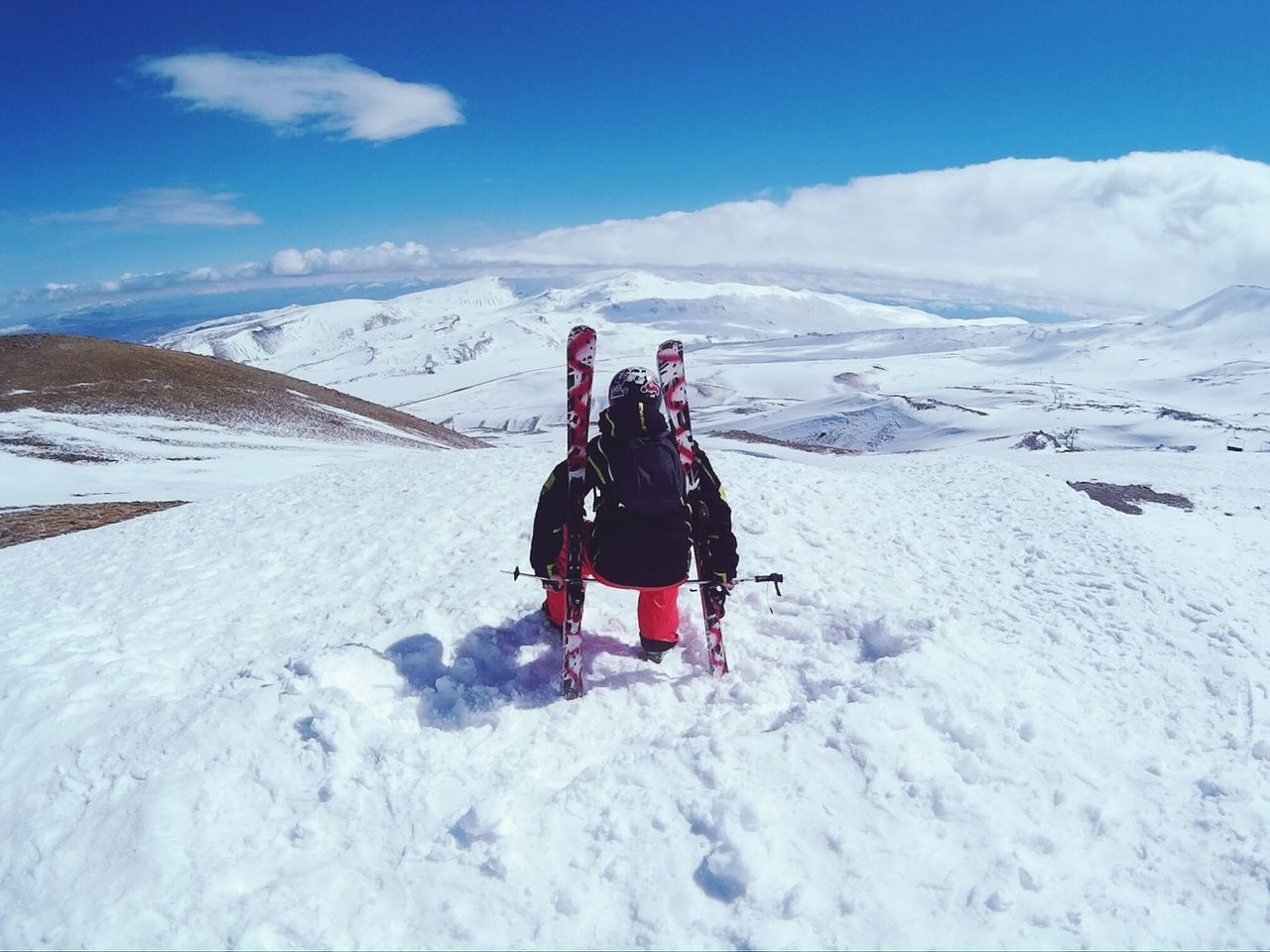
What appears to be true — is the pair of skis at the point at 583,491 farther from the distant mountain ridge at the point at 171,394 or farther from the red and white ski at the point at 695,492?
the distant mountain ridge at the point at 171,394

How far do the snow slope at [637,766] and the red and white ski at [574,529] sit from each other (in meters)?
0.35

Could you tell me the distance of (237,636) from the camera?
8.77 metres

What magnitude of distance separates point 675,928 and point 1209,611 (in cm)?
869

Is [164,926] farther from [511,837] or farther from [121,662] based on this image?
[121,662]

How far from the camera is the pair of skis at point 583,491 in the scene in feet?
23.6

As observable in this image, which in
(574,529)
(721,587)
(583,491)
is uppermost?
(583,491)

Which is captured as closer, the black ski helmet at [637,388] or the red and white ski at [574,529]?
the black ski helmet at [637,388]

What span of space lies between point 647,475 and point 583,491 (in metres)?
0.83

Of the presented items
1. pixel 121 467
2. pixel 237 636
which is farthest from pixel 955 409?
pixel 237 636

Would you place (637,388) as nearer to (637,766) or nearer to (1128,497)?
(637,766)

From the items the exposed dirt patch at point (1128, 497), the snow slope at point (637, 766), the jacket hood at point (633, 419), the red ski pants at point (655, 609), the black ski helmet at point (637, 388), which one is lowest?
the exposed dirt patch at point (1128, 497)

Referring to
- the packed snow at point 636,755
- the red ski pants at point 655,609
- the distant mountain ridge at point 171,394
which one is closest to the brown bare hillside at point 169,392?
the distant mountain ridge at point 171,394

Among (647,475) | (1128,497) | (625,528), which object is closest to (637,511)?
(625,528)

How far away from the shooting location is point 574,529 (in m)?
7.26
